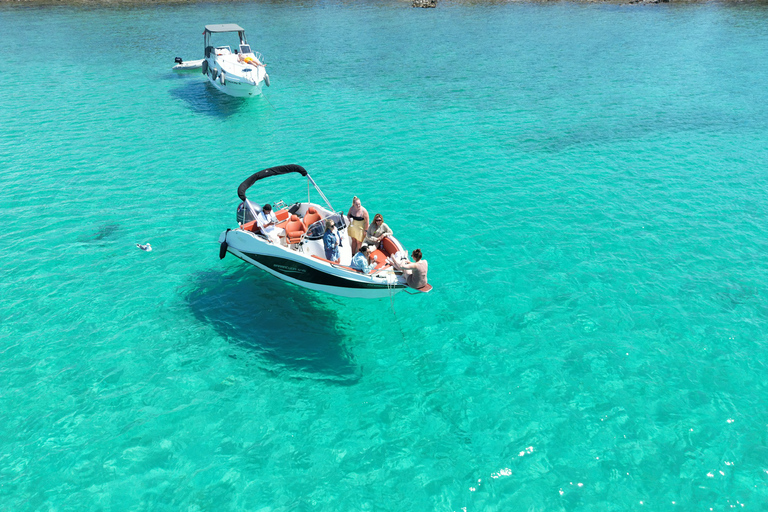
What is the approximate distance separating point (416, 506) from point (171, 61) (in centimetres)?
4987

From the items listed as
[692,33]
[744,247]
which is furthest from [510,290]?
[692,33]

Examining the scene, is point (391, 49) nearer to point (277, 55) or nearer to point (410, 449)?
point (277, 55)

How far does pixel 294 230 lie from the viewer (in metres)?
17.0

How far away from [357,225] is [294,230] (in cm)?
234

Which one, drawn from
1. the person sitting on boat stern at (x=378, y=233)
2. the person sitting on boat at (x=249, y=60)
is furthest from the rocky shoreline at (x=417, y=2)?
the person sitting on boat stern at (x=378, y=233)

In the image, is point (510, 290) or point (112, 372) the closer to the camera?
point (112, 372)

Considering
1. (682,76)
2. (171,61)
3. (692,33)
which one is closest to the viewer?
(682,76)

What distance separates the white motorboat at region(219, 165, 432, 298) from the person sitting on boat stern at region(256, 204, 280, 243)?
143 millimetres

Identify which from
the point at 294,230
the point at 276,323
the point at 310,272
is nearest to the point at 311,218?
the point at 294,230

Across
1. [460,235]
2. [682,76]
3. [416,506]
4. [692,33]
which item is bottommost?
[416,506]

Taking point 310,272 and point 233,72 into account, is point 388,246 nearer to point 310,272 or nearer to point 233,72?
point 310,272

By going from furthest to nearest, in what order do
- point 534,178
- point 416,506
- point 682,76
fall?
point 682,76, point 534,178, point 416,506

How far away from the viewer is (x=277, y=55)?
166 ft

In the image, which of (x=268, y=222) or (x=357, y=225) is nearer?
(x=357, y=225)
